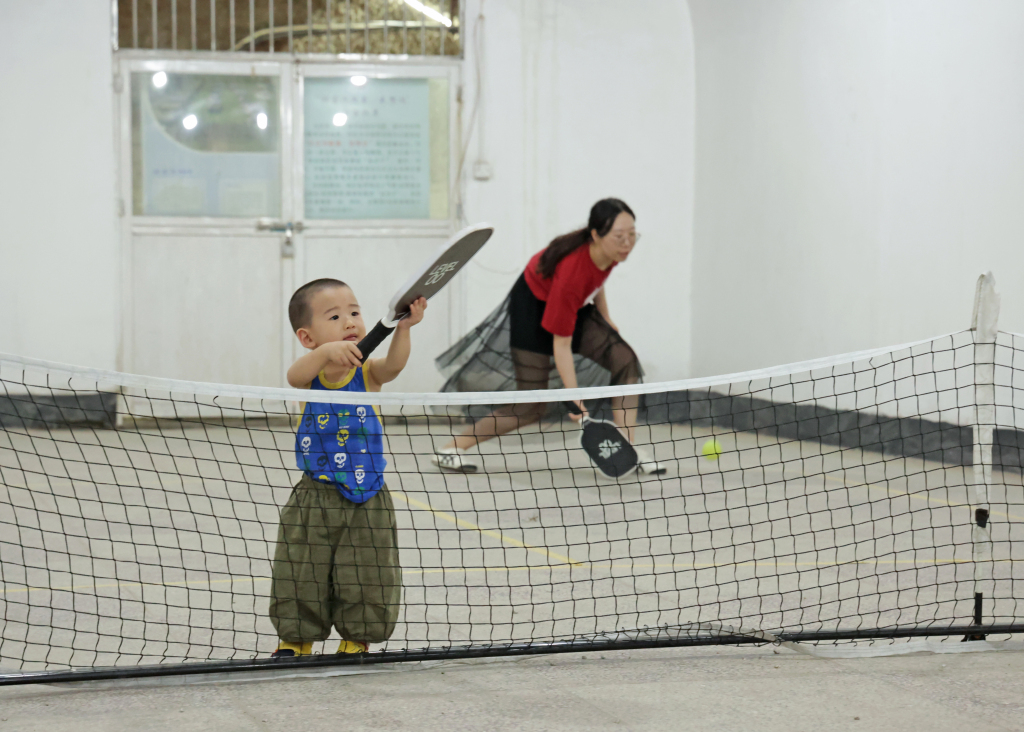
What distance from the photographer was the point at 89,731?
1.82 meters

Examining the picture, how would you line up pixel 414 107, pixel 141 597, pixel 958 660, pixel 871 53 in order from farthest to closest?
pixel 414 107 < pixel 871 53 < pixel 141 597 < pixel 958 660

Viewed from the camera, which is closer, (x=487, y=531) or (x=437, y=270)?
(x=437, y=270)

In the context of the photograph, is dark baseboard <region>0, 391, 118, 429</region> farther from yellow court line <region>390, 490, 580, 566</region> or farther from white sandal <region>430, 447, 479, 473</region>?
yellow court line <region>390, 490, 580, 566</region>

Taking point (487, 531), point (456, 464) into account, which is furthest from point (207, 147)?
point (487, 531)

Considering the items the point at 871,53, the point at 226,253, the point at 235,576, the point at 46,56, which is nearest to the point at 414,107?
the point at 226,253

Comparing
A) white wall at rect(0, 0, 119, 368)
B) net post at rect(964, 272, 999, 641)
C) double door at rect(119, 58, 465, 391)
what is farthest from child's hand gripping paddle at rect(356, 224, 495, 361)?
white wall at rect(0, 0, 119, 368)

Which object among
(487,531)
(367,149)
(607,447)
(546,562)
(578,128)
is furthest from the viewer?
(578,128)

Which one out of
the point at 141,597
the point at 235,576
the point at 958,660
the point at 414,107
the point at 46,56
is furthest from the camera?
the point at 414,107

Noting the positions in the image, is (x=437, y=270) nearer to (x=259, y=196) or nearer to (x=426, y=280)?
(x=426, y=280)

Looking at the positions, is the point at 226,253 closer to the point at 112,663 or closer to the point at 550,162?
the point at 550,162

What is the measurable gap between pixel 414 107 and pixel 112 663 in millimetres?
5467

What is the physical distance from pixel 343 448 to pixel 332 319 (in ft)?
0.87

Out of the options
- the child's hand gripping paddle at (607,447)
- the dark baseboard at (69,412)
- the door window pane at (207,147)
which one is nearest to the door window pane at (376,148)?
the door window pane at (207,147)

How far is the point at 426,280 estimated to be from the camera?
2.21 m
